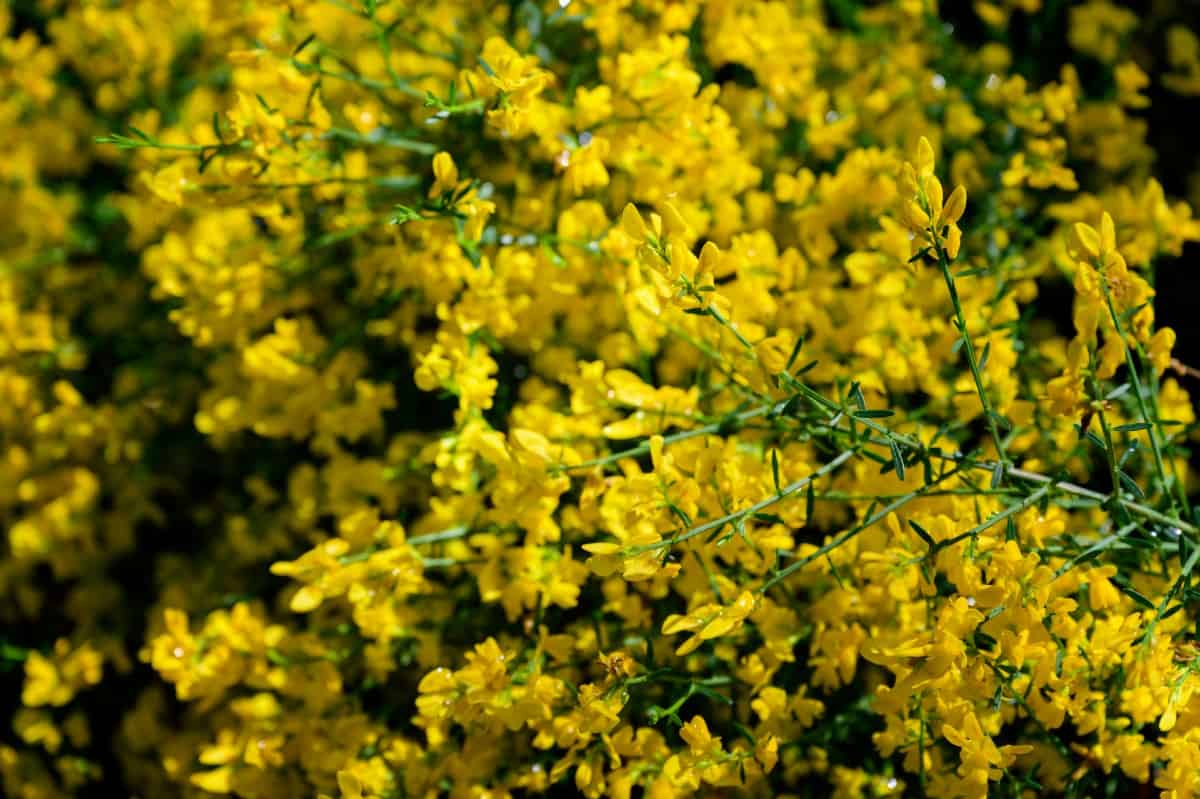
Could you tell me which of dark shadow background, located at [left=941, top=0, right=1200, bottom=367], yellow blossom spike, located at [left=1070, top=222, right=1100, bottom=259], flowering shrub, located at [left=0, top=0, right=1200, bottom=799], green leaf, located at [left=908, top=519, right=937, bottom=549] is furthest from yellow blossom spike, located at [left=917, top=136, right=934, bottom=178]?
dark shadow background, located at [left=941, top=0, right=1200, bottom=367]

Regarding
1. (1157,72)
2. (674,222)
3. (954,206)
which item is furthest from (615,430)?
(1157,72)

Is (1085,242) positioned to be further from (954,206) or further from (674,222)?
(674,222)

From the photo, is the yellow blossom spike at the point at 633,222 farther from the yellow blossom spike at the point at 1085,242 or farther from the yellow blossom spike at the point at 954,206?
the yellow blossom spike at the point at 1085,242

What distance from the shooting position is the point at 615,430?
1.34 m

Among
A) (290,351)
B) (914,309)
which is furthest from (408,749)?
(914,309)

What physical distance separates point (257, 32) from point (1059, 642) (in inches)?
62.1

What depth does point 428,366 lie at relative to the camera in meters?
1.43

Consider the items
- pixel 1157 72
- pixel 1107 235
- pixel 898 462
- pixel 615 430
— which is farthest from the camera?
pixel 1157 72

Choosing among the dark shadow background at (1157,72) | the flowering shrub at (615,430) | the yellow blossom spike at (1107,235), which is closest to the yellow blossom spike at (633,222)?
the flowering shrub at (615,430)

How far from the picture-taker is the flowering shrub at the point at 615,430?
116 cm

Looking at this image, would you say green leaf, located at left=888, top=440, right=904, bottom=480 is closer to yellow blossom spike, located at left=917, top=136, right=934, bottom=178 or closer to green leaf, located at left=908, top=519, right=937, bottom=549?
green leaf, located at left=908, top=519, right=937, bottom=549

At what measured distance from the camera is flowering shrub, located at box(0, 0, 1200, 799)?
116 centimetres

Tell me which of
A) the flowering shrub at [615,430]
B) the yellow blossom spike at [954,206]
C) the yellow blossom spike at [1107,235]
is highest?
the yellow blossom spike at [954,206]

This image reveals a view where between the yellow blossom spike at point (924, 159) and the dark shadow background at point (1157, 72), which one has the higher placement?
the yellow blossom spike at point (924, 159)
